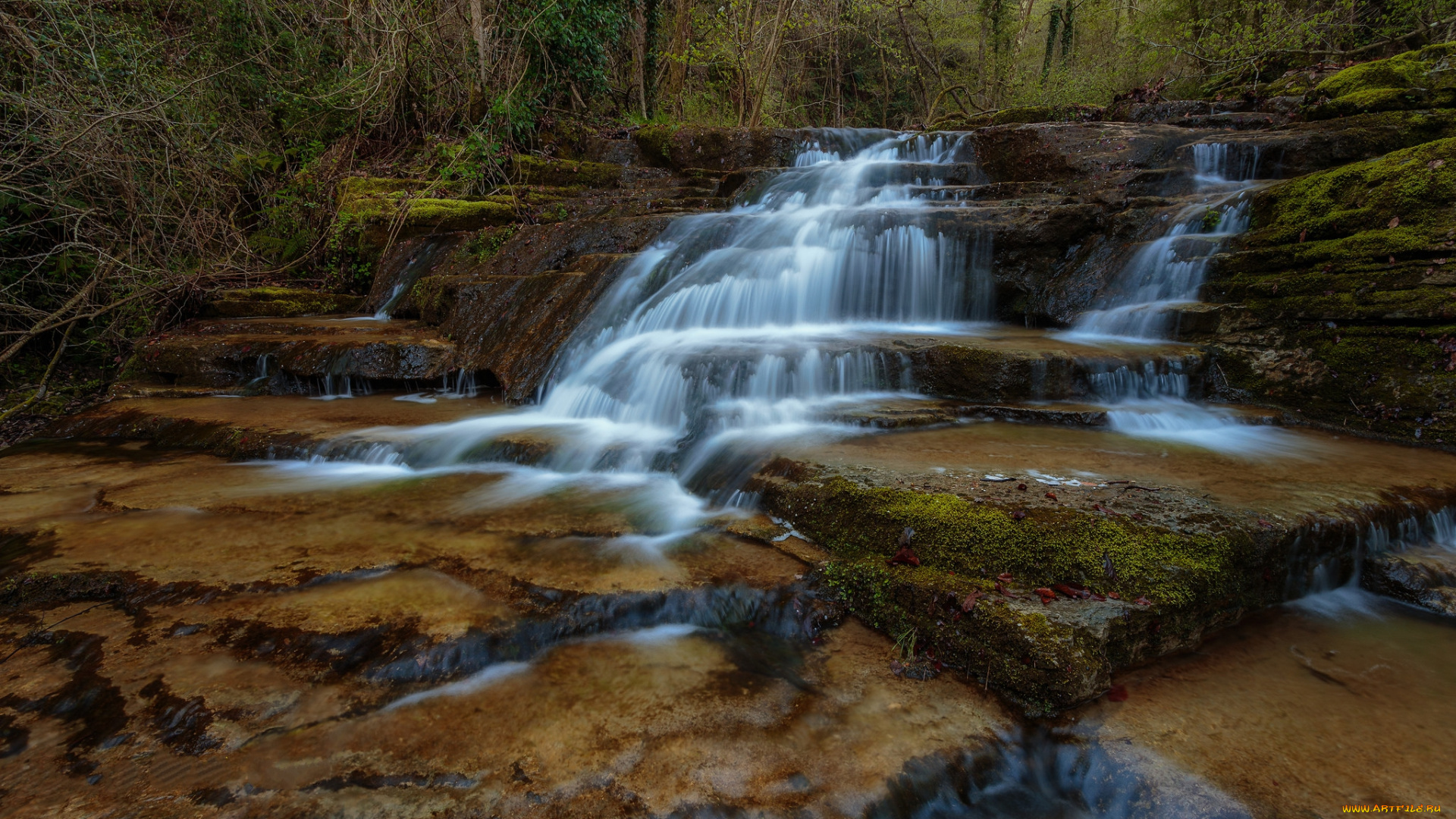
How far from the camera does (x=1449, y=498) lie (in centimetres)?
322

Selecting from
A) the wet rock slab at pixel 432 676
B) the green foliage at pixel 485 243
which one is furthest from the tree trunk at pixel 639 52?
the wet rock slab at pixel 432 676

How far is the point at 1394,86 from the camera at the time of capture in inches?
308

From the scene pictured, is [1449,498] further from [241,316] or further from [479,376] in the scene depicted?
[241,316]

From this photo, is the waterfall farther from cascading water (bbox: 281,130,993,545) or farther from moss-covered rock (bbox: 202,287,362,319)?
moss-covered rock (bbox: 202,287,362,319)

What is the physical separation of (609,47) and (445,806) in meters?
15.9

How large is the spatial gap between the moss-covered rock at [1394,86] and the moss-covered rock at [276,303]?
13829mm

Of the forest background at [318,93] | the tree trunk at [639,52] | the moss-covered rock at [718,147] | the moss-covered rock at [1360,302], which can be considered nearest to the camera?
the moss-covered rock at [1360,302]

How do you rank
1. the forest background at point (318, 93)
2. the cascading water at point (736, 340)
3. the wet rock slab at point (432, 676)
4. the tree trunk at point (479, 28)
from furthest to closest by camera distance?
the tree trunk at point (479, 28) → the forest background at point (318, 93) → the cascading water at point (736, 340) → the wet rock slab at point (432, 676)

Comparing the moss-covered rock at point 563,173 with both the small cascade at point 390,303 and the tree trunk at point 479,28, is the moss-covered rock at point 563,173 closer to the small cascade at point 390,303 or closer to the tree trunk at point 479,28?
the tree trunk at point 479,28

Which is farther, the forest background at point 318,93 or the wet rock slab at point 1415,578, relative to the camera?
the forest background at point 318,93

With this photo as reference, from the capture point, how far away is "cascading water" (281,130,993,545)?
449 centimetres

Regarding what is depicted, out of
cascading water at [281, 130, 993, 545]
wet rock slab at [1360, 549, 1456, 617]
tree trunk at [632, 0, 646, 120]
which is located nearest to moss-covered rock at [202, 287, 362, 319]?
cascading water at [281, 130, 993, 545]

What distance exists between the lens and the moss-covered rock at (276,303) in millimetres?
8414

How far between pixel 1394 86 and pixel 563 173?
39.5 ft
